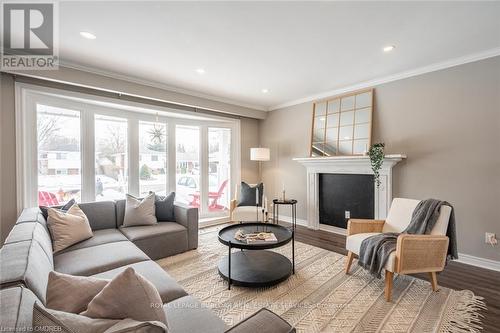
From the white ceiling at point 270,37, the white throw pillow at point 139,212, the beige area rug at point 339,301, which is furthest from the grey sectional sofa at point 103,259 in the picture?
the white ceiling at point 270,37

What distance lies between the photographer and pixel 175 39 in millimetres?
2418

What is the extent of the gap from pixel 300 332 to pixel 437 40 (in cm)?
320

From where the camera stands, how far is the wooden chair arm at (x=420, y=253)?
2059 millimetres

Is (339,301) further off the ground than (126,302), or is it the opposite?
(126,302)

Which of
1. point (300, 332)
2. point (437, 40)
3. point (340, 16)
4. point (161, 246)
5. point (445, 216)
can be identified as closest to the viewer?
point (300, 332)

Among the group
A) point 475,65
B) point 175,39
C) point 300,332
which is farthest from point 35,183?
point 475,65

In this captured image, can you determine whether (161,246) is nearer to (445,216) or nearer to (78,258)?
(78,258)

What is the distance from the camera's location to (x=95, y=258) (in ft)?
6.77

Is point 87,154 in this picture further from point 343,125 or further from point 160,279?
point 343,125

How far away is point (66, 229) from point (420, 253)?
3.50 m

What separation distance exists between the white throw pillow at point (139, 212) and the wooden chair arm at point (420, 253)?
9.77ft

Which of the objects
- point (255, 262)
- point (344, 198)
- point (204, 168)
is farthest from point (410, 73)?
point (204, 168)

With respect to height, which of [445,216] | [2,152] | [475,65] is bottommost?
[445,216]

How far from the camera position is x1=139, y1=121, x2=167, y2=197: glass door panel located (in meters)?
4.08
